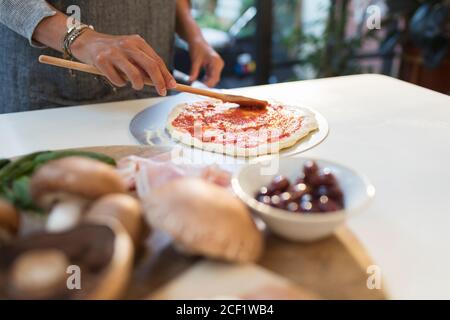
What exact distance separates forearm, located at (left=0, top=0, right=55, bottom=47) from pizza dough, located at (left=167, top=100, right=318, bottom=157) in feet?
1.55

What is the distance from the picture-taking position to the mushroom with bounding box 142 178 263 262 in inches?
26.2

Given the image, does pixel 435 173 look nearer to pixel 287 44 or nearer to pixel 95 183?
pixel 95 183

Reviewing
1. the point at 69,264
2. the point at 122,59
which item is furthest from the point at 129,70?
the point at 69,264

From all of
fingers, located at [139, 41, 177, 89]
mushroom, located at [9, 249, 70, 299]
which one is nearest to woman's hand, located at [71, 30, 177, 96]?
fingers, located at [139, 41, 177, 89]

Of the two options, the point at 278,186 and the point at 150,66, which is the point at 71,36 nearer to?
the point at 150,66

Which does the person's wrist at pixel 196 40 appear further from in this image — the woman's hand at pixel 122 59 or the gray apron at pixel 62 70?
the woman's hand at pixel 122 59

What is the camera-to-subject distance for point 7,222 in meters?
0.69

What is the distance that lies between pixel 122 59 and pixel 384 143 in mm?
760

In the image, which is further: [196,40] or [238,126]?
[196,40]

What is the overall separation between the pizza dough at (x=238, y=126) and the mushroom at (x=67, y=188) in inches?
21.3

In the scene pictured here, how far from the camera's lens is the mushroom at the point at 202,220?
0.67 m

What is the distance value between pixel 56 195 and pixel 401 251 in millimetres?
593

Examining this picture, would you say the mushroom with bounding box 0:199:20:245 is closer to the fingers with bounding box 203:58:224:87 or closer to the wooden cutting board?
the wooden cutting board
